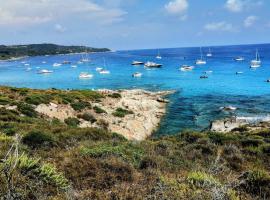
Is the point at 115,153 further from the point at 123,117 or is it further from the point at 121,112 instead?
the point at 121,112

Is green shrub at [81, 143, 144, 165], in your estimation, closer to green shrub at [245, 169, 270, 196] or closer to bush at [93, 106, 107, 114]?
green shrub at [245, 169, 270, 196]

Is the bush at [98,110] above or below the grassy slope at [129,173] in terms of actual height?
below

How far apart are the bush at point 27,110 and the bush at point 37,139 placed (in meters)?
15.0

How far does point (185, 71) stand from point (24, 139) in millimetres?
92735

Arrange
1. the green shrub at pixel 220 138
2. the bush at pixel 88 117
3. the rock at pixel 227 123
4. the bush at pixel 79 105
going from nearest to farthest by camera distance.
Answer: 1. the green shrub at pixel 220 138
2. the bush at pixel 88 117
3. the rock at pixel 227 123
4. the bush at pixel 79 105

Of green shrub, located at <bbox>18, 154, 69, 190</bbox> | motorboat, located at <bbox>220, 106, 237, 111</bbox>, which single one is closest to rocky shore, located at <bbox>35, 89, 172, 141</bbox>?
motorboat, located at <bbox>220, 106, 237, 111</bbox>

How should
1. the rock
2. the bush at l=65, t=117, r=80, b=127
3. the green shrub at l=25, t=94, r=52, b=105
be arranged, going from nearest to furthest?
the bush at l=65, t=117, r=80, b=127
the green shrub at l=25, t=94, r=52, b=105
the rock

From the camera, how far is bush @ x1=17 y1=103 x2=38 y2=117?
1117 inches

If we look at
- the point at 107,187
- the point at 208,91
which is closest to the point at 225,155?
the point at 107,187

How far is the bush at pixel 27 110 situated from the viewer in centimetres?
2837

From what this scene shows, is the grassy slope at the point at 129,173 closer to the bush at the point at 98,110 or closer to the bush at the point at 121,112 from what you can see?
the bush at the point at 98,110

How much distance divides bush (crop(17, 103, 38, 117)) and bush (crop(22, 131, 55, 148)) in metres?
15.0

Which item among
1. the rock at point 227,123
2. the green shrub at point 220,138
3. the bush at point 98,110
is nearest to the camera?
the green shrub at point 220,138

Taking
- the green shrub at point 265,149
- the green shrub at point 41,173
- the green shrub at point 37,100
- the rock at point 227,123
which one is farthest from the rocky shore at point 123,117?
the green shrub at point 41,173
